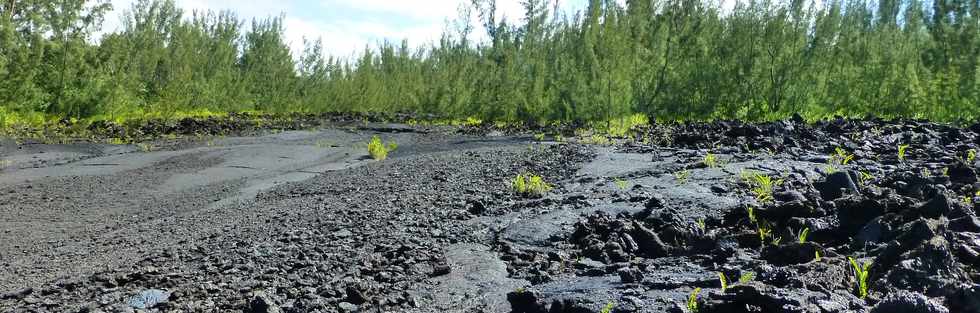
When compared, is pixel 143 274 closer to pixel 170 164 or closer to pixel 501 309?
pixel 501 309

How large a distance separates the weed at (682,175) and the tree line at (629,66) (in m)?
8.20

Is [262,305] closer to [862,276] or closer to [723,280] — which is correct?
[723,280]

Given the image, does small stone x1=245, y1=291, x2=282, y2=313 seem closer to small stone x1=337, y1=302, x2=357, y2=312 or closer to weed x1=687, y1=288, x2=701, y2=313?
small stone x1=337, y1=302, x2=357, y2=312

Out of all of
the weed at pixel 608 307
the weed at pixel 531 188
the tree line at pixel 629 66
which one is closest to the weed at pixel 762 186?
the weed at pixel 531 188

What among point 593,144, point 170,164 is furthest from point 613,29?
point 170,164

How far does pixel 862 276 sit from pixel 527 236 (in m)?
1.85

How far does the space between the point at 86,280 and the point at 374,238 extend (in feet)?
4.73

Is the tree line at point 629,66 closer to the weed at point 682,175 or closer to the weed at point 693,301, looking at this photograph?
the weed at point 682,175

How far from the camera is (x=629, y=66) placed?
45.7 feet

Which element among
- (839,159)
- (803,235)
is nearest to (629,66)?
(839,159)

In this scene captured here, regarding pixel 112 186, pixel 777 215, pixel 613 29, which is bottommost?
pixel 112 186

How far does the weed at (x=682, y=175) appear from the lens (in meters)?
5.12

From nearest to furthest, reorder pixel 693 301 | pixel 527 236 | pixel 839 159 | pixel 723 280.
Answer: pixel 693 301, pixel 723 280, pixel 527 236, pixel 839 159

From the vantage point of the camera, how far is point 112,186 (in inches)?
293
